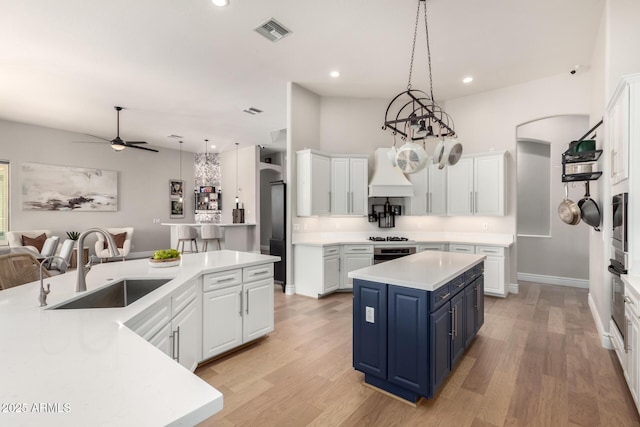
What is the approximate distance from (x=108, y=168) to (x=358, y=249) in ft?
24.3

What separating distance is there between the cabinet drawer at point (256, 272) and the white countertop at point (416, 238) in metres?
1.76

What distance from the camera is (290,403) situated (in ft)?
7.13

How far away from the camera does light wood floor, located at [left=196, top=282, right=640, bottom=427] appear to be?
202 cm

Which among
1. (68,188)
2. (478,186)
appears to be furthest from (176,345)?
(68,188)

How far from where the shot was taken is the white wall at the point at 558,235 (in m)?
5.50

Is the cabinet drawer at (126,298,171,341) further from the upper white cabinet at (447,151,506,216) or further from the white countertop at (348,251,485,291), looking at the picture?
the upper white cabinet at (447,151,506,216)

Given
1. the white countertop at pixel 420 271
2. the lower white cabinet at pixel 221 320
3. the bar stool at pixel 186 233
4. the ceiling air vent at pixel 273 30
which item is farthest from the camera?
the bar stool at pixel 186 233

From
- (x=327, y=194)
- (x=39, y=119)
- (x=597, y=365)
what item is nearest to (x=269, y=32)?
(x=327, y=194)

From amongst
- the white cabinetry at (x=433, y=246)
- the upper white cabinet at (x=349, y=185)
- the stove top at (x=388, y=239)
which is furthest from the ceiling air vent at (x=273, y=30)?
the white cabinetry at (x=433, y=246)

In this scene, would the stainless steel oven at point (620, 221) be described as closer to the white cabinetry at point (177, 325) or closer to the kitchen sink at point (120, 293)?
the white cabinetry at point (177, 325)

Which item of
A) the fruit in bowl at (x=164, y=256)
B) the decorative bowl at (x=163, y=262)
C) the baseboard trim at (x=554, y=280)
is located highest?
the fruit in bowl at (x=164, y=256)

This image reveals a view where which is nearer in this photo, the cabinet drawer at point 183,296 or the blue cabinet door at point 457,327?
the cabinet drawer at point 183,296

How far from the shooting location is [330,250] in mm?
4953

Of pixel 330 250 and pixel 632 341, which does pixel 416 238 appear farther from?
pixel 632 341
